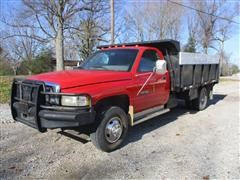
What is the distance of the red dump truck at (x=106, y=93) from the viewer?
428cm

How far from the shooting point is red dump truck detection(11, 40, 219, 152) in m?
4.28

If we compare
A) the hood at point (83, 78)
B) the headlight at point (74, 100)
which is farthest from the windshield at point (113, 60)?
the headlight at point (74, 100)

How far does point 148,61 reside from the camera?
6.00m

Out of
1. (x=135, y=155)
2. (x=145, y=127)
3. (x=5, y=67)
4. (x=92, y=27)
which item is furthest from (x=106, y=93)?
(x=5, y=67)

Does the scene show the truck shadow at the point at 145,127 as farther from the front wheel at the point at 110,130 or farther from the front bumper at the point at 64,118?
the front bumper at the point at 64,118

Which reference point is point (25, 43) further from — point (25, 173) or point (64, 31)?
point (25, 173)

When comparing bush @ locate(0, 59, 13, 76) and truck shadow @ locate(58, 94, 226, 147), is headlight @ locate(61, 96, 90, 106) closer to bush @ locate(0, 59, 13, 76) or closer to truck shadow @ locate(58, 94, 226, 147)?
truck shadow @ locate(58, 94, 226, 147)

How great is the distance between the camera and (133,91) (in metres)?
5.32

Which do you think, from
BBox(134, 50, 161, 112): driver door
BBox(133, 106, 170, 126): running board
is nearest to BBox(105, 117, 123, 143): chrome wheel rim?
BBox(133, 106, 170, 126): running board

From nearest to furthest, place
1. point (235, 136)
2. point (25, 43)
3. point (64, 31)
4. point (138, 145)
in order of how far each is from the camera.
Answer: point (138, 145) → point (235, 136) → point (64, 31) → point (25, 43)

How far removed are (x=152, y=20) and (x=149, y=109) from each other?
29268 millimetres

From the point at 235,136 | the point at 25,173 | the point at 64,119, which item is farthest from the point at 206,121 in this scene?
the point at 25,173

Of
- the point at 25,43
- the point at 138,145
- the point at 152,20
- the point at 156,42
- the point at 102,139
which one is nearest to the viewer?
the point at 102,139

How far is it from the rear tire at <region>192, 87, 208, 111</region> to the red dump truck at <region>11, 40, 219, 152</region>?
1595mm
